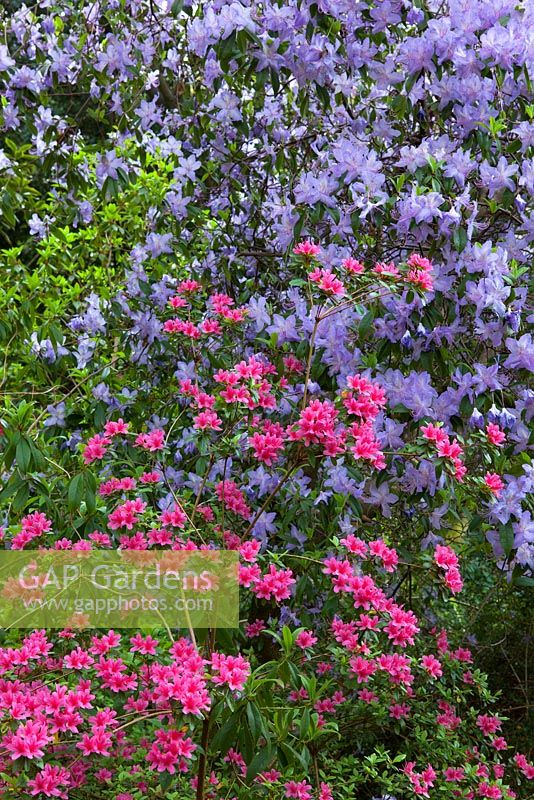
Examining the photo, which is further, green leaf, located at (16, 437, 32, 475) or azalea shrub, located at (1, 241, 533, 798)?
green leaf, located at (16, 437, 32, 475)

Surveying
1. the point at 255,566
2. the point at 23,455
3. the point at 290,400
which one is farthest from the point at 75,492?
the point at 290,400

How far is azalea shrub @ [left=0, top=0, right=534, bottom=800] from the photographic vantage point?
1798 mm

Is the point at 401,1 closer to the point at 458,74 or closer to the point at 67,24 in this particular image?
the point at 458,74

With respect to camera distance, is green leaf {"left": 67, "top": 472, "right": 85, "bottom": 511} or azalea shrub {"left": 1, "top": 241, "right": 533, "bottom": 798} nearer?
azalea shrub {"left": 1, "top": 241, "right": 533, "bottom": 798}

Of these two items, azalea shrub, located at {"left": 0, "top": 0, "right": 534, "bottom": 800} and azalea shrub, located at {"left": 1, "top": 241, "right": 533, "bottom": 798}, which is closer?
azalea shrub, located at {"left": 1, "top": 241, "right": 533, "bottom": 798}

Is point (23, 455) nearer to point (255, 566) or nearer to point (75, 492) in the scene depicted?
point (75, 492)

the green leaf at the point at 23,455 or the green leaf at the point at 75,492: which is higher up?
the green leaf at the point at 23,455

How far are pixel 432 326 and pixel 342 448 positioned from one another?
17.6 inches

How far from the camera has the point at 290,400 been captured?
2184 millimetres

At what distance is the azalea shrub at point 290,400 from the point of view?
5.90 ft

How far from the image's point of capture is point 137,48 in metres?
2.83

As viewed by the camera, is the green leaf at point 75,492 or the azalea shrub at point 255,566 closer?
the azalea shrub at point 255,566

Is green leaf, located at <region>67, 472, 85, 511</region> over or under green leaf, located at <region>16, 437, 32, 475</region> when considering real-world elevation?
under

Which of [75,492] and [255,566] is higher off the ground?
[75,492]
